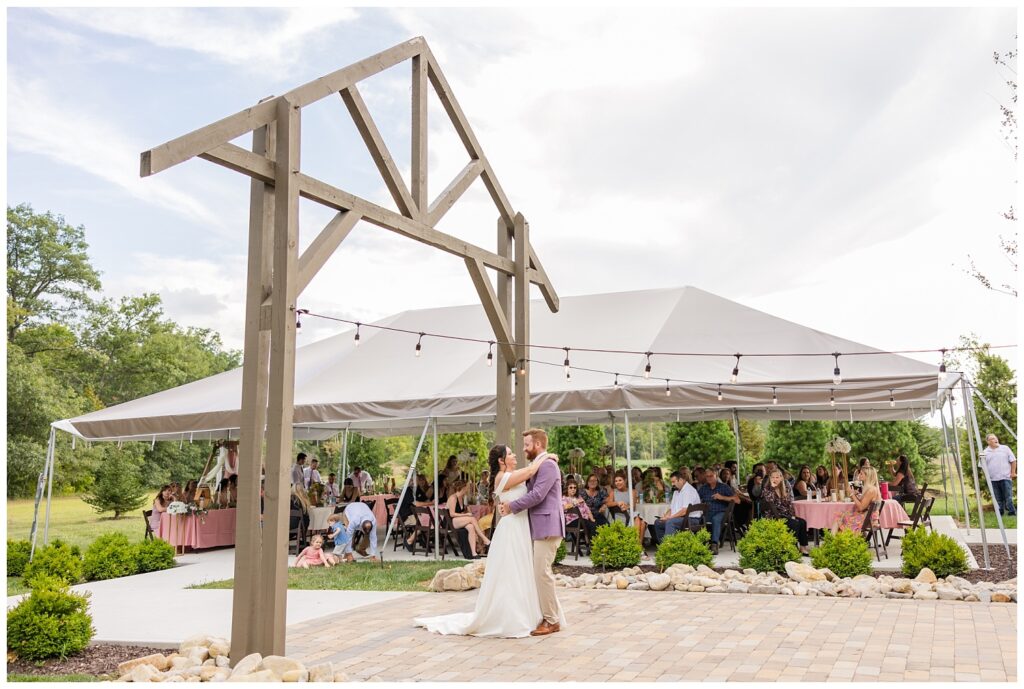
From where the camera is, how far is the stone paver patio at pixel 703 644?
470cm

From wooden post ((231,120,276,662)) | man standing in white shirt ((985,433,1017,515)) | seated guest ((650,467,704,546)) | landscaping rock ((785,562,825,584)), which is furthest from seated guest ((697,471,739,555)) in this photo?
wooden post ((231,120,276,662))

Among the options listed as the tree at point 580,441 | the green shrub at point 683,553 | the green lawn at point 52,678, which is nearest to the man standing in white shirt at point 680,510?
the green shrub at point 683,553

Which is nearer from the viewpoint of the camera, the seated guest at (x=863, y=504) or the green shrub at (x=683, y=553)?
the green shrub at (x=683, y=553)

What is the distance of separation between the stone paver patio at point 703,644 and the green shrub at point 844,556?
979mm

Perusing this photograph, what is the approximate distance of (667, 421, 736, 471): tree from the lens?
21750mm

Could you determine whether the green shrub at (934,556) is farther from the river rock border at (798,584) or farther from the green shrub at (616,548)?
the green shrub at (616,548)

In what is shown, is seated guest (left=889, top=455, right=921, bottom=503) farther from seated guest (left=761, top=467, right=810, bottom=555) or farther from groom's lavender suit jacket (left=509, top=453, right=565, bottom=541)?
groom's lavender suit jacket (left=509, top=453, right=565, bottom=541)

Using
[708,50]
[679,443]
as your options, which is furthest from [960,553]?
[679,443]

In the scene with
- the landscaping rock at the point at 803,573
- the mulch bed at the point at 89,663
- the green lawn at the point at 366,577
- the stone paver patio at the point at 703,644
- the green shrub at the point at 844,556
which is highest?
the green shrub at the point at 844,556

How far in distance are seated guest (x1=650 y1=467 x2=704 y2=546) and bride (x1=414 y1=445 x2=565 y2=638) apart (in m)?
4.37

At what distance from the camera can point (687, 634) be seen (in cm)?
577

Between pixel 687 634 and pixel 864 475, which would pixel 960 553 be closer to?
pixel 864 475

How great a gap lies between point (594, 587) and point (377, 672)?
145 inches

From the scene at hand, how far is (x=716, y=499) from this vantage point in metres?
10.4
